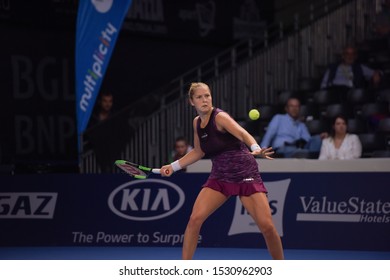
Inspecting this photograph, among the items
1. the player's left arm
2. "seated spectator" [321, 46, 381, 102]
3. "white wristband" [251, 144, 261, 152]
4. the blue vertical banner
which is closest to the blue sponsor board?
the blue vertical banner

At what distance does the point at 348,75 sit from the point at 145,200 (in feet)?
15.4

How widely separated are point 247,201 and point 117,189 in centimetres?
368

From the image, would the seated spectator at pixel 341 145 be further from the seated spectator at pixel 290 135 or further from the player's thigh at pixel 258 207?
the player's thigh at pixel 258 207

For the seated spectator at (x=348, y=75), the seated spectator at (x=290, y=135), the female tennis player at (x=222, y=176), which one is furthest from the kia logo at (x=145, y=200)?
the seated spectator at (x=348, y=75)

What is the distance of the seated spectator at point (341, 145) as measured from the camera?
11.1 metres

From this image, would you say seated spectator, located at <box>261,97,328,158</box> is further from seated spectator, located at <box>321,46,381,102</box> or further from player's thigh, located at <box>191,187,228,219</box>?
player's thigh, located at <box>191,187,228,219</box>

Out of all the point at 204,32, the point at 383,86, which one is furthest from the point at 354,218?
the point at 204,32

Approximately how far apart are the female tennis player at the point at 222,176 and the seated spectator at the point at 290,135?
4.80 meters

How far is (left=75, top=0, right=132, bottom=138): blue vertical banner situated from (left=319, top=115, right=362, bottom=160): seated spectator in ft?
11.3

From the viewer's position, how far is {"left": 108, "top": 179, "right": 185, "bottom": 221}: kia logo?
10.5m

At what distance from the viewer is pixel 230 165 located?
7254 millimetres

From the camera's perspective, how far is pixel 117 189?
34.8 feet

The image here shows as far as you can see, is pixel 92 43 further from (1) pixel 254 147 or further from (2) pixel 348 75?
(1) pixel 254 147
